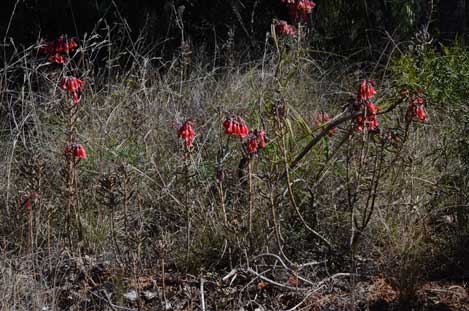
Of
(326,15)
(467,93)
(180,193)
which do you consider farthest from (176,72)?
(467,93)

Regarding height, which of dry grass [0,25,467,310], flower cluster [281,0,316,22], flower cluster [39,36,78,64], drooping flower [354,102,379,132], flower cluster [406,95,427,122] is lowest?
dry grass [0,25,467,310]

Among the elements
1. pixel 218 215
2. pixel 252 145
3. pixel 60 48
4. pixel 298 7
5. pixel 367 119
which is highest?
pixel 298 7

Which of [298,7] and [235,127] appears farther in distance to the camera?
[298,7]

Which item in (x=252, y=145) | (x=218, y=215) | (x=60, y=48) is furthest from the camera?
(x=60, y=48)

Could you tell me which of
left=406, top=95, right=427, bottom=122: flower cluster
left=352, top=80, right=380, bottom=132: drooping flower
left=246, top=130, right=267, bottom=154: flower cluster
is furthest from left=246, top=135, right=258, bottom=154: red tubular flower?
left=406, top=95, right=427, bottom=122: flower cluster

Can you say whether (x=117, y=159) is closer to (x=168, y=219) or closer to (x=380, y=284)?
(x=168, y=219)

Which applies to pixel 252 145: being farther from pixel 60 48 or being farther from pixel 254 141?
pixel 60 48

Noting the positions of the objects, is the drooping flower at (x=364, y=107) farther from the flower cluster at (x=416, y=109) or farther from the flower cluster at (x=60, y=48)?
the flower cluster at (x=60, y=48)

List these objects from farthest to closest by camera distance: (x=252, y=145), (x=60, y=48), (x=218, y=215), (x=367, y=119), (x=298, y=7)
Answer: (x=60, y=48), (x=218, y=215), (x=298, y=7), (x=367, y=119), (x=252, y=145)

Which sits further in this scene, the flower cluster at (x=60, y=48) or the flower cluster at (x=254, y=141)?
the flower cluster at (x=60, y=48)

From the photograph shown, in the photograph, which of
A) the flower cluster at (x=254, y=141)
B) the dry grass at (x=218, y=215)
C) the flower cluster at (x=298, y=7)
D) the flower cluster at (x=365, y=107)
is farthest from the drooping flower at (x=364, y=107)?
the flower cluster at (x=298, y=7)

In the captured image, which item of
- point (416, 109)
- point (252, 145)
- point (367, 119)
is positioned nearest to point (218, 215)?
point (252, 145)

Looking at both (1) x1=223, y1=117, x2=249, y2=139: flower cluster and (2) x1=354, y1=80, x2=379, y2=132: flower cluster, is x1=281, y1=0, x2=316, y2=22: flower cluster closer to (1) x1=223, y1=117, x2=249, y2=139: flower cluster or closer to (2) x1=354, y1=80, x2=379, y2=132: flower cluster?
(2) x1=354, y1=80, x2=379, y2=132: flower cluster

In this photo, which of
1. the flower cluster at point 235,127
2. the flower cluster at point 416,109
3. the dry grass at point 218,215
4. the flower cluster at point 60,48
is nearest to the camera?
the flower cluster at point 235,127
